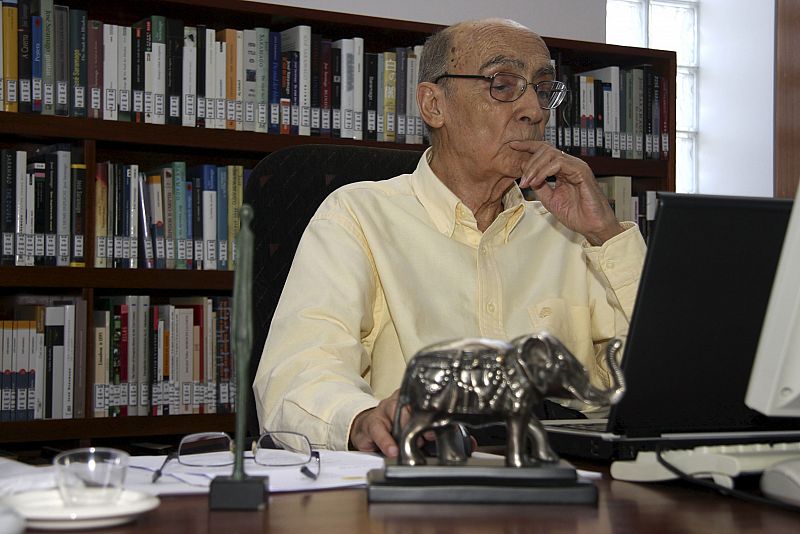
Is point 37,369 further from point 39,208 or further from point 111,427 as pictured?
point 39,208

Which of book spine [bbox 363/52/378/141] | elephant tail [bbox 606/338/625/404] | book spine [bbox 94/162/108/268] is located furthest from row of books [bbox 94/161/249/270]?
elephant tail [bbox 606/338/625/404]

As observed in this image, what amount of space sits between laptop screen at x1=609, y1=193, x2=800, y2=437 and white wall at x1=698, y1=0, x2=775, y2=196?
326cm

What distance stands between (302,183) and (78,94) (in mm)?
1048

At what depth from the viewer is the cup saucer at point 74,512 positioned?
0.79 m

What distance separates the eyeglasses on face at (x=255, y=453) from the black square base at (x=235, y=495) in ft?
0.49

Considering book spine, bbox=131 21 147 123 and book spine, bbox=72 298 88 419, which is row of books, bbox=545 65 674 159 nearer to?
book spine, bbox=131 21 147 123

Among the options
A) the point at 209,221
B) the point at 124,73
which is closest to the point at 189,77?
the point at 124,73

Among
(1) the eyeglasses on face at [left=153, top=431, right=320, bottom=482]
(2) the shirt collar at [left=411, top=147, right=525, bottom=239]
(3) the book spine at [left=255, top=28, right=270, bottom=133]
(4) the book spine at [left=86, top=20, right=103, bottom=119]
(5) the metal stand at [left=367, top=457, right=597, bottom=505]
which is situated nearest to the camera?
(5) the metal stand at [left=367, top=457, right=597, bottom=505]

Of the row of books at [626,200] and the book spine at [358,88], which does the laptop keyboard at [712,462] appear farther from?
Result: the row of books at [626,200]

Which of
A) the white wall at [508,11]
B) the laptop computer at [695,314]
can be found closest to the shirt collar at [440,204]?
the laptop computer at [695,314]

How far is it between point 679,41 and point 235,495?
12.9 ft

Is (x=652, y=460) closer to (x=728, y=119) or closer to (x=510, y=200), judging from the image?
(x=510, y=200)

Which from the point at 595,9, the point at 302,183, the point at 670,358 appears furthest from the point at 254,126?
the point at 670,358

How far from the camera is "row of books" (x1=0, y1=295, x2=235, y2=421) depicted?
2.68 metres
